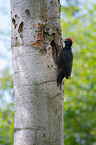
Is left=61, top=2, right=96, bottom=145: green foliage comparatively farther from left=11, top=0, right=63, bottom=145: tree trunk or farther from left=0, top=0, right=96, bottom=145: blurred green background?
left=11, top=0, right=63, bottom=145: tree trunk

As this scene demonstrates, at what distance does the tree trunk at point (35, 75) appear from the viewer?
2053mm

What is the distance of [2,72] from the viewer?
14.3m

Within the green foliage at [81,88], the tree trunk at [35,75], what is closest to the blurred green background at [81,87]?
the green foliage at [81,88]

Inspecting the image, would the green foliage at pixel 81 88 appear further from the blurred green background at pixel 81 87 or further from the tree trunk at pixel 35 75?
the tree trunk at pixel 35 75

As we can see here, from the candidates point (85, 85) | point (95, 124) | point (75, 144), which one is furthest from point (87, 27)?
point (75, 144)

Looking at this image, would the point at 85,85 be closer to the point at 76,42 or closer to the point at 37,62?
the point at 76,42

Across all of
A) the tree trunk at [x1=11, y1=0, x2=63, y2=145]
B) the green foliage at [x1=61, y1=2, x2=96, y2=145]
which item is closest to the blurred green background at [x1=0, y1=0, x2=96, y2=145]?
the green foliage at [x1=61, y1=2, x2=96, y2=145]

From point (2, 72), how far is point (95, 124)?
7.81 m

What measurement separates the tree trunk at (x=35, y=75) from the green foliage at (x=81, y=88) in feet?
17.0

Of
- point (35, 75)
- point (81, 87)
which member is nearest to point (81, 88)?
point (81, 87)

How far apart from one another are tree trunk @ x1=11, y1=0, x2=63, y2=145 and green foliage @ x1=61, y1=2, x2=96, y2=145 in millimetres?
5168

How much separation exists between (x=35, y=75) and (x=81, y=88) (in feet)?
19.1

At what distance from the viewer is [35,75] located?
2168 mm

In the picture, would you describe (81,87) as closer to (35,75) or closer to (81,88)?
(81,88)
